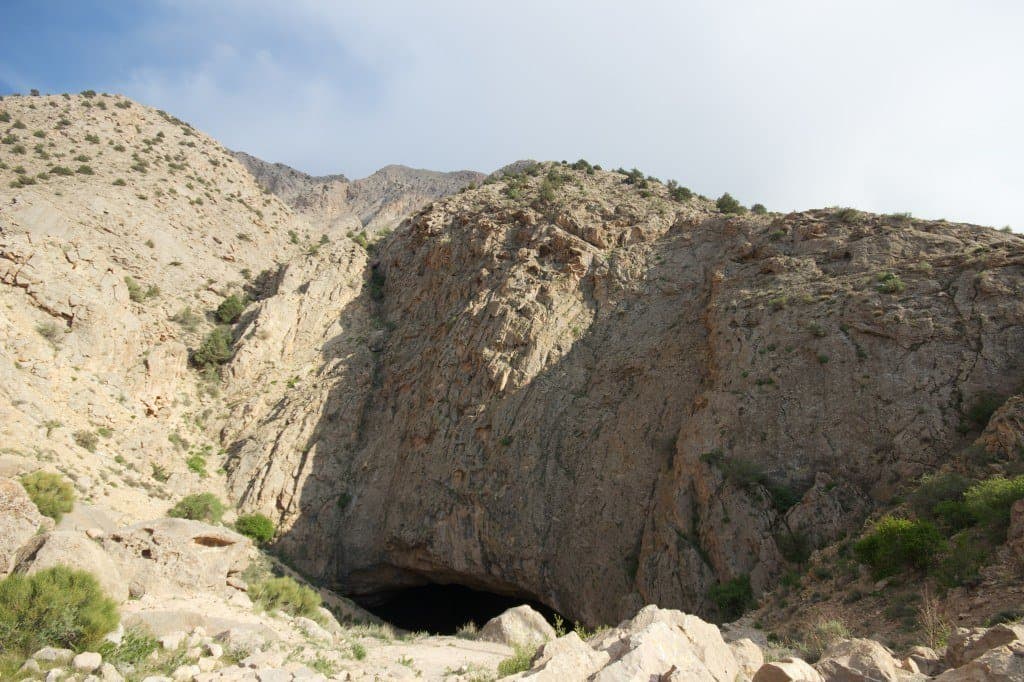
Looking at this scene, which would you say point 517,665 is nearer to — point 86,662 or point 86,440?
point 86,662

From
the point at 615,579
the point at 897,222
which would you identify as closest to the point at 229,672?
the point at 615,579

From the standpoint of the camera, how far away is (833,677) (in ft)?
18.9

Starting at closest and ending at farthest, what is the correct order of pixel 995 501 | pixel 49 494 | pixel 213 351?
pixel 995 501
pixel 49 494
pixel 213 351

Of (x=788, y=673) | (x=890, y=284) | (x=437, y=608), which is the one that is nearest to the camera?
(x=788, y=673)

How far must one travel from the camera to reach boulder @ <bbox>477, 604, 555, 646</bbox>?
11.4 m

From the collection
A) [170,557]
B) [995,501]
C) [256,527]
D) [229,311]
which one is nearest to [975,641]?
[995,501]

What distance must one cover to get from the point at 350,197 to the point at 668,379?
65.2 meters

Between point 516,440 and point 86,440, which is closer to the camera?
point 86,440

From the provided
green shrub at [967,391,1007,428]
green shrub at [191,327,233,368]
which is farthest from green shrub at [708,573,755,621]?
green shrub at [191,327,233,368]

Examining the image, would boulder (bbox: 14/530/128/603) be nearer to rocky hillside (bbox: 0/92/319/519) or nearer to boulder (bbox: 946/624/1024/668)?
rocky hillside (bbox: 0/92/319/519)

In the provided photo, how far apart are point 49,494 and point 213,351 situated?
1691 centimetres

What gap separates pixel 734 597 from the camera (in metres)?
12.7

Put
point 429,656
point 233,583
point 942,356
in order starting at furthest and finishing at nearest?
point 942,356
point 233,583
point 429,656

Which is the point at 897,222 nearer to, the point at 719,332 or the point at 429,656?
the point at 719,332
